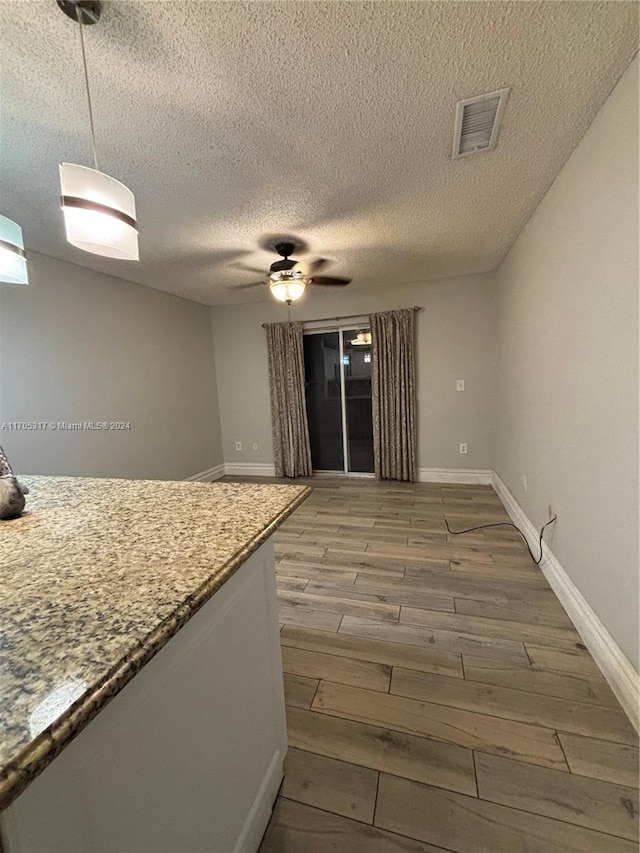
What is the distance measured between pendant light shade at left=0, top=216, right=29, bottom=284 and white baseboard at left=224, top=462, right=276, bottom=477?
3869 mm

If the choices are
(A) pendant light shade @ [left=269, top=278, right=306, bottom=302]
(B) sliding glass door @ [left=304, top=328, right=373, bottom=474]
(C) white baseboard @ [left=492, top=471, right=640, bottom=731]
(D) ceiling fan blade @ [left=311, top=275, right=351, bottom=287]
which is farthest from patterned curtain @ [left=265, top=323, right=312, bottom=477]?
(C) white baseboard @ [left=492, top=471, right=640, bottom=731]

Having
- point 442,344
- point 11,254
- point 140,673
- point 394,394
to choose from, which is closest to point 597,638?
point 140,673

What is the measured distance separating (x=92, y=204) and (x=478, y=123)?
1675mm

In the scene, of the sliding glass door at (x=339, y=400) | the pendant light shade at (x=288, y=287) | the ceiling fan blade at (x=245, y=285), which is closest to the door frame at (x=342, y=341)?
the sliding glass door at (x=339, y=400)

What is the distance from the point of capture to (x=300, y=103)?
145cm

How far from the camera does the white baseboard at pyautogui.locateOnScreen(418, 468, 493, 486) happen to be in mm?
4215

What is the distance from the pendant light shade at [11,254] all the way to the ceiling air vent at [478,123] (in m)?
1.86

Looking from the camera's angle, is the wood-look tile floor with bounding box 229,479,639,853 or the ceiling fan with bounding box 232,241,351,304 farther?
the ceiling fan with bounding box 232,241,351,304

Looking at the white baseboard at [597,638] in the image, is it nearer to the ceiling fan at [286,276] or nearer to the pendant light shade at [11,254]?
the ceiling fan at [286,276]

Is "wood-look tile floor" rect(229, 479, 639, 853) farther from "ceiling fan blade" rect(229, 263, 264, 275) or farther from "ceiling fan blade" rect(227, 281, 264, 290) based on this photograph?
"ceiling fan blade" rect(227, 281, 264, 290)

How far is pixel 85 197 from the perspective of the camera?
103 centimetres

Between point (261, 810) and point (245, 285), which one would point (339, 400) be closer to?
point (245, 285)

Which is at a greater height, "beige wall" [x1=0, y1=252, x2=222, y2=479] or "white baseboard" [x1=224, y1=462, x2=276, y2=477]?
"beige wall" [x1=0, y1=252, x2=222, y2=479]

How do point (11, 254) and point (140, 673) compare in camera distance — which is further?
point (11, 254)
